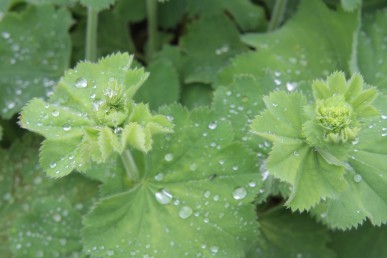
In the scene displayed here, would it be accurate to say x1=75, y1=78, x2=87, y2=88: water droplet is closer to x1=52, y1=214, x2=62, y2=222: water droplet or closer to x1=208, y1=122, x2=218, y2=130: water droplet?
x1=208, y1=122, x2=218, y2=130: water droplet

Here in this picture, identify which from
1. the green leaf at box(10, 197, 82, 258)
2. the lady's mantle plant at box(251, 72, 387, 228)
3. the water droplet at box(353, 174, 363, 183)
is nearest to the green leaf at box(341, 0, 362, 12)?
the lady's mantle plant at box(251, 72, 387, 228)

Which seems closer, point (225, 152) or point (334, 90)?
point (334, 90)

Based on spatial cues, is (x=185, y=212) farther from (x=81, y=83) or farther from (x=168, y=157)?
(x=81, y=83)

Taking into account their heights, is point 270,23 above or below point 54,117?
below

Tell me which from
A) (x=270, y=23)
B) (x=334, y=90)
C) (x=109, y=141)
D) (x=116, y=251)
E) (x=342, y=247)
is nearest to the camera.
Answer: (x=109, y=141)

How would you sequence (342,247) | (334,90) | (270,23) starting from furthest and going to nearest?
1. (270,23)
2. (342,247)
3. (334,90)

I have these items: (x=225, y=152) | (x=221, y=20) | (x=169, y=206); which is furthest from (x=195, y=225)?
(x=221, y=20)

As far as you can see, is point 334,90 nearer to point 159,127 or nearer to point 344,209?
point 344,209

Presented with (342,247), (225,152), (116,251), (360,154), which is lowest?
(342,247)

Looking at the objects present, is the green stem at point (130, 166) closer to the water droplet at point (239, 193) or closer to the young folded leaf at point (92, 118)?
the young folded leaf at point (92, 118)
